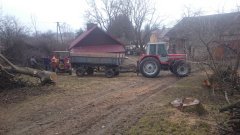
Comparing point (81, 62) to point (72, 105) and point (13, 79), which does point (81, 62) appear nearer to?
point (13, 79)

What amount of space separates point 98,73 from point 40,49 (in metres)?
13.8

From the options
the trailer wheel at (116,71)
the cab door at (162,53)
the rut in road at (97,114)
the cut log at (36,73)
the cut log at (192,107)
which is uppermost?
the cab door at (162,53)

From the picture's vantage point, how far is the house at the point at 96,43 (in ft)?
110

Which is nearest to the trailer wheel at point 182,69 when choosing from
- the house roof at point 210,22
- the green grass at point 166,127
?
the house roof at point 210,22

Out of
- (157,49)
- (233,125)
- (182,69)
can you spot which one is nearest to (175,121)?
(233,125)

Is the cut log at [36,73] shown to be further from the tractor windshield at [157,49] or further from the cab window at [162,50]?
the cab window at [162,50]

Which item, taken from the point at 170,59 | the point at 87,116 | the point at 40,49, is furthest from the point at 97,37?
the point at 87,116

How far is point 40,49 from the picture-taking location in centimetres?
3372

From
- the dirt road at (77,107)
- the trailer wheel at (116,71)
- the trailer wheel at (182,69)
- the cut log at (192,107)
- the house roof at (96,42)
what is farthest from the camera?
the house roof at (96,42)

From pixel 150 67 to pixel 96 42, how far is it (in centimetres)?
1667

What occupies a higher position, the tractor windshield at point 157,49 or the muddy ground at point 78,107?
the tractor windshield at point 157,49

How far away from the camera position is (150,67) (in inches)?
747

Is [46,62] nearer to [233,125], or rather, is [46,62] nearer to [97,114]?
[97,114]

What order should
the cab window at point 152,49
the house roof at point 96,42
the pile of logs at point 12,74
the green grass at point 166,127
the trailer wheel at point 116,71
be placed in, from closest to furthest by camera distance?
the green grass at point 166,127 < the pile of logs at point 12,74 < the cab window at point 152,49 < the trailer wheel at point 116,71 < the house roof at point 96,42
